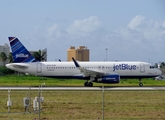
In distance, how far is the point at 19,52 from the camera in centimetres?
4975

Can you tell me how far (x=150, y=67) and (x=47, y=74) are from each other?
12400 mm

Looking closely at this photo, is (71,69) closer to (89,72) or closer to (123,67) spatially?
(89,72)

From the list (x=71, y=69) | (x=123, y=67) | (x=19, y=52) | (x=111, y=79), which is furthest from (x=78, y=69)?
(x=19, y=52)


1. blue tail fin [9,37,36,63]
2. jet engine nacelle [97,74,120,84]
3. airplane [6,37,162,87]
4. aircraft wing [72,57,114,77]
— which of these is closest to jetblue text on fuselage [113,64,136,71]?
airplane [6,37,162,87]

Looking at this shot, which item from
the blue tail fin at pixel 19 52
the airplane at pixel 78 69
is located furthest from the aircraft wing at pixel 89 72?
the blue tail fin at pixel 19 52

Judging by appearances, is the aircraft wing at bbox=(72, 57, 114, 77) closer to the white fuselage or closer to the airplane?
the airplane

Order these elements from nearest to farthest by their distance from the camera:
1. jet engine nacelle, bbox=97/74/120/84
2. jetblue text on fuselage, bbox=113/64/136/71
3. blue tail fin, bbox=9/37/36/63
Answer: jet engine nacelle, bbox=97/74/120/84 → jetblue text on fuselage, bbox=113/64/136/71 → blue tail fin, bbox=9/37/36/63

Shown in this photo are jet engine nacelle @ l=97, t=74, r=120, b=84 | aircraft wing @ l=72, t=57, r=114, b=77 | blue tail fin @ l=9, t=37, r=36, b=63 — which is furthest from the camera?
blue tail fin @ l=9, t=37, r=36, b=63

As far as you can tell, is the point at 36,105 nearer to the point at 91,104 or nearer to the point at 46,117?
the point at 46,117

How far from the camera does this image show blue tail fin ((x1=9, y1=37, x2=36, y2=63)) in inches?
1948

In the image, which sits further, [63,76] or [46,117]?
[63,76]

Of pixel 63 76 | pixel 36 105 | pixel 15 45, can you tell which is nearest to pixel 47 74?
pixel 63 76

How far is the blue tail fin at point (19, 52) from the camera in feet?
162

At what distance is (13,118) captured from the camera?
1936cm
